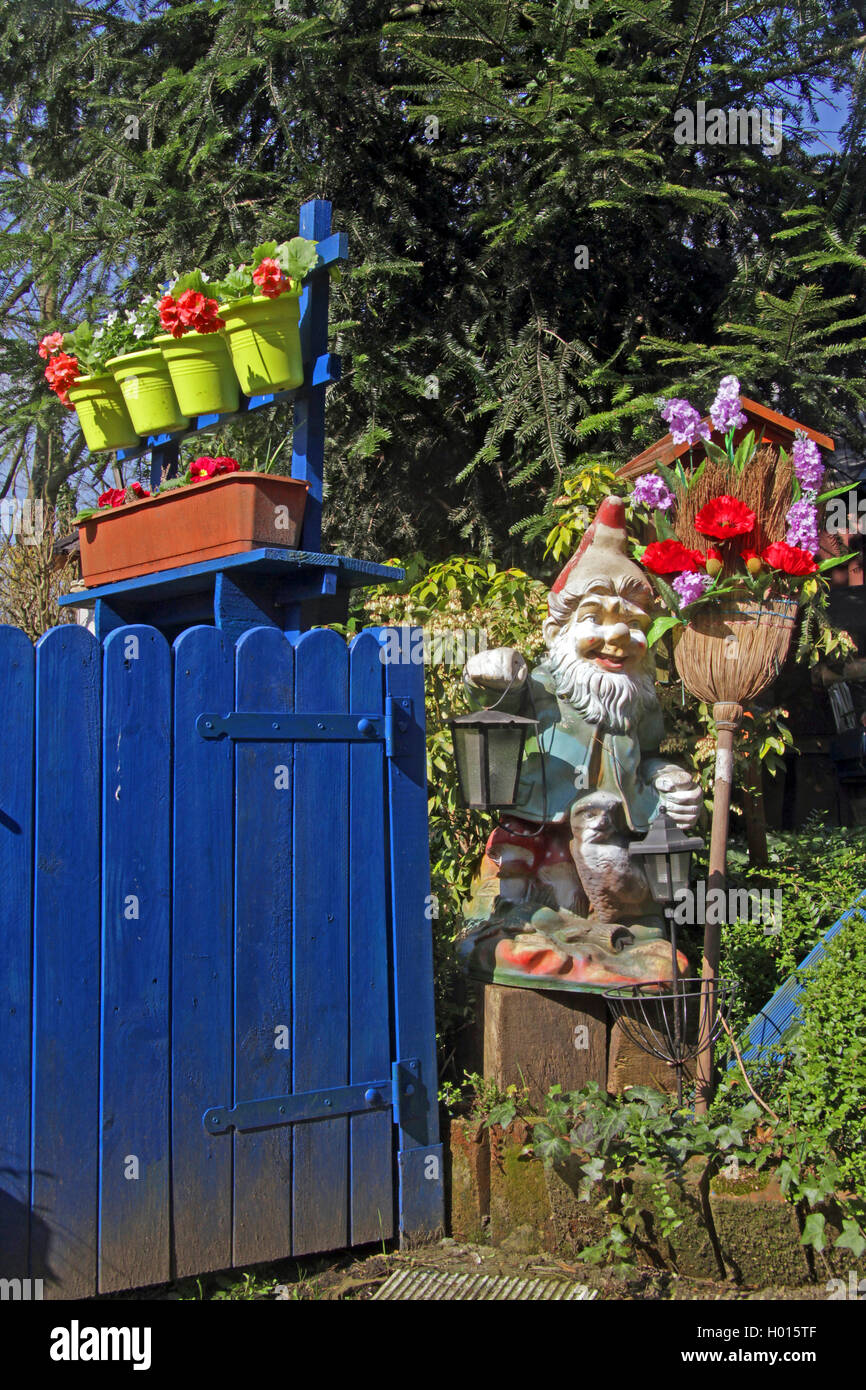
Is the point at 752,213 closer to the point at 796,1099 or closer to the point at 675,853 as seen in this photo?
the point at 675,853

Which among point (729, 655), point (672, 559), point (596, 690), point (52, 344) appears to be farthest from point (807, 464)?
point (52, 344)

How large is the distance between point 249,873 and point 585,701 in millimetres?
1418

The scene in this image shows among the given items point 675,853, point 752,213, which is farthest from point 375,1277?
point 752,213

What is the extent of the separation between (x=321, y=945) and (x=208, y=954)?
0.37 m

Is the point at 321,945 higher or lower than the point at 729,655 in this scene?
lower

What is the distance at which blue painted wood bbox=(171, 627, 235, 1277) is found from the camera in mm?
3178

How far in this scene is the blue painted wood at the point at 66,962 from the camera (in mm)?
2957

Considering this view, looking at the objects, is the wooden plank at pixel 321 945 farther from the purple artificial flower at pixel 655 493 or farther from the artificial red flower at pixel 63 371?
the artificial red flower at pixel 63 371

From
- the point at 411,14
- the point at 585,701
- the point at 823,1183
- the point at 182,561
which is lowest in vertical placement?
the point at 823,1183

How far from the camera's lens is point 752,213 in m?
6.59

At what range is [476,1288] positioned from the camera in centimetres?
331

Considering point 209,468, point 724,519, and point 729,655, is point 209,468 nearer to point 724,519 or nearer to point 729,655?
point 724,519

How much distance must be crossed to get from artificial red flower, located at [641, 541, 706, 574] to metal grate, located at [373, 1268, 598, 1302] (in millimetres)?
2200

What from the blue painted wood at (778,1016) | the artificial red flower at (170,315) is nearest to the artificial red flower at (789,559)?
the blue painted wood at (778,1016)
